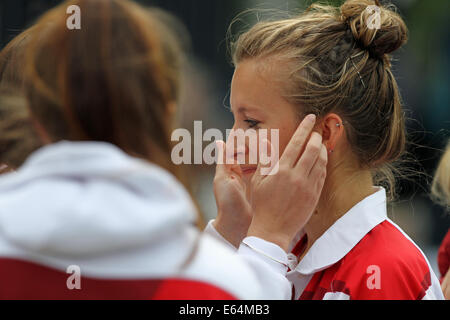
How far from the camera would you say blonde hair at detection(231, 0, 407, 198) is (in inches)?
68.6

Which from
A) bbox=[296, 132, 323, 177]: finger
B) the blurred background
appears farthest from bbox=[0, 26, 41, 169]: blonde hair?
the blurred background

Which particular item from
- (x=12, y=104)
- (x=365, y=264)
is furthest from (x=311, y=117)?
(x=12, y=104)

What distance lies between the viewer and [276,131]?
5.71 ft

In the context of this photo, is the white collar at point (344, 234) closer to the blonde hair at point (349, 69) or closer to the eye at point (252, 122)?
the blonde hair at point (349, 69)

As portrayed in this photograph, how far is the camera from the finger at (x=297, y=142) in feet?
5.09

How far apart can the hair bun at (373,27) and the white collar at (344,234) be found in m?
0.46

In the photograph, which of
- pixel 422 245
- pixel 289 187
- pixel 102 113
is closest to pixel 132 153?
pixel 102 113

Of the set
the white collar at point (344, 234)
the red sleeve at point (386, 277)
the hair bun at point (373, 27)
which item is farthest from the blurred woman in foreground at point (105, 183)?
the hair bun at point (373, 27)

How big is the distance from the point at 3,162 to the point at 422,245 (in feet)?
18.0

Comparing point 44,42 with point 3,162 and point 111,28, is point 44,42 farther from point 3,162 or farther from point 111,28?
point 3,162

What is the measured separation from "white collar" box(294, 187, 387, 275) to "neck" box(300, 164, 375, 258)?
5cm

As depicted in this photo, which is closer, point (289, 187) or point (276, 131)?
point (289, 187)

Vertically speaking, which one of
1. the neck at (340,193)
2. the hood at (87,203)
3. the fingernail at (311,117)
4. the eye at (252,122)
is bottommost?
the neck at (340,193)

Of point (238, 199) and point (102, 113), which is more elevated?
point (102, 113)
